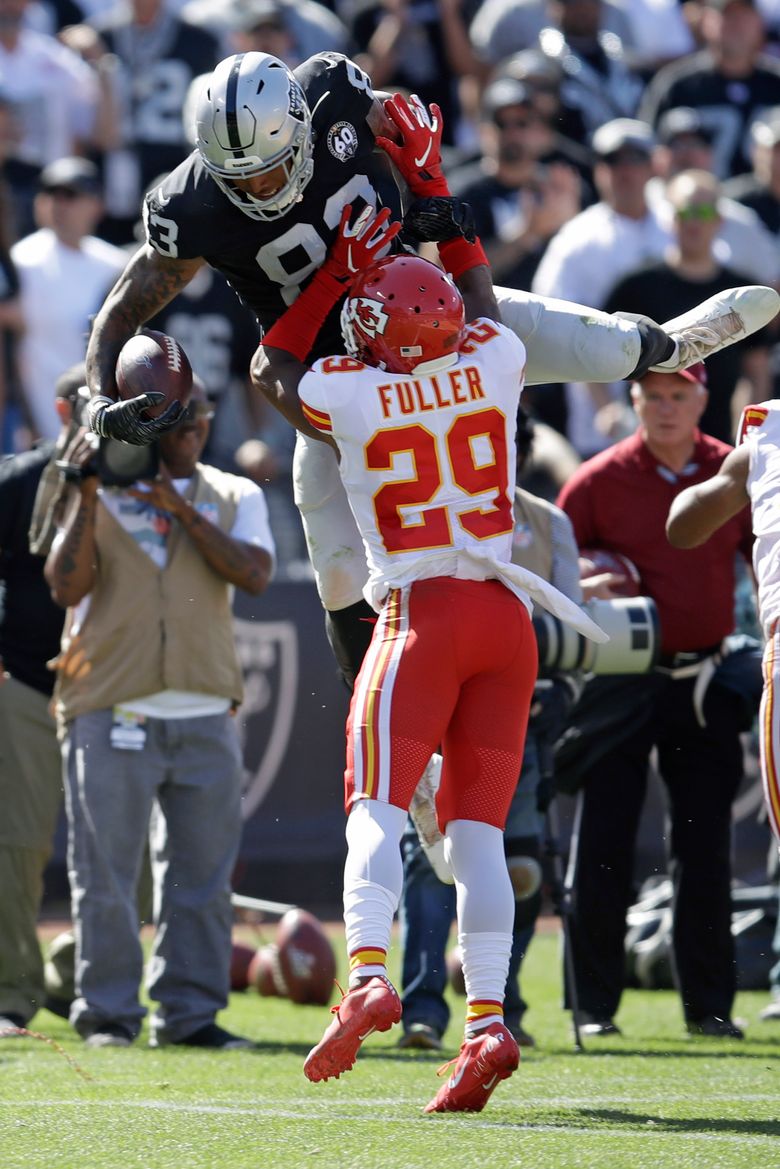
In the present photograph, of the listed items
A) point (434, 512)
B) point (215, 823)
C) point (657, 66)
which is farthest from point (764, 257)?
point (434, 512)

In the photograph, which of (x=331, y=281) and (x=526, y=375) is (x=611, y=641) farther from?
(x=331, y=281)

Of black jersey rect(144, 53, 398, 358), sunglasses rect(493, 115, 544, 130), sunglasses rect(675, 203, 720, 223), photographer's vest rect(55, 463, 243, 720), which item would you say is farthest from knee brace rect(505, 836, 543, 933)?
sunglasses rect(493, 115, 544, 130)

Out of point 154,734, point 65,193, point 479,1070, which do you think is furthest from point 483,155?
point 479,1070

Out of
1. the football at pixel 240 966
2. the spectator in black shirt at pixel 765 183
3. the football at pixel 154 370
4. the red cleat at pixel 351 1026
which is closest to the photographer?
the red cleat at pixel 351 1026

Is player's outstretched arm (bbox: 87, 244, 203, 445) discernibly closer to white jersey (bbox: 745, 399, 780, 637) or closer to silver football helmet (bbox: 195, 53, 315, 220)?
silver football helmet (bbox: 195, 53, 315, 220)

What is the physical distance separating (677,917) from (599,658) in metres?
1.26

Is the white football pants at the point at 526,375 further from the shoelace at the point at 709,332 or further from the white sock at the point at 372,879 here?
the white sock at the point at 372,879

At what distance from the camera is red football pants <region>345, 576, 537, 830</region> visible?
472 centimetres

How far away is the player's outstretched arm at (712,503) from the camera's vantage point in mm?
5191

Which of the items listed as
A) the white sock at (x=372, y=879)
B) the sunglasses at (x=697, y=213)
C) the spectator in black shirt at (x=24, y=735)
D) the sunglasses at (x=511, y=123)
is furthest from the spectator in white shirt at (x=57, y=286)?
the white sock at (x=372, y=879)

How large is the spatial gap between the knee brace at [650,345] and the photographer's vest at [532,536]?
1.41 m

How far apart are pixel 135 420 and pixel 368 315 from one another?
0.68 m

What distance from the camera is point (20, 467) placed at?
720 cm

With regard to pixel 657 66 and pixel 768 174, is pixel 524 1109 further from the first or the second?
pixel 657 66
